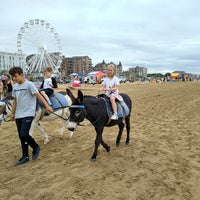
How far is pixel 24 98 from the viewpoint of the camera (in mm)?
4625

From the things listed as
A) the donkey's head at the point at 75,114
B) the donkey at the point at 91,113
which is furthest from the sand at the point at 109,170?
the donkey's head at the point at 75,114

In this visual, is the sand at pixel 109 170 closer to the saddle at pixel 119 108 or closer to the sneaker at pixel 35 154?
the sneaker at pixel 35 154

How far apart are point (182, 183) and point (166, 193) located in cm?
49

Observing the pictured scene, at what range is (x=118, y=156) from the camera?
517 centimetres

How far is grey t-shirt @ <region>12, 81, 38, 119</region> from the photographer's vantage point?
4.61 metres

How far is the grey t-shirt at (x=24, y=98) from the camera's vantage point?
181 inches

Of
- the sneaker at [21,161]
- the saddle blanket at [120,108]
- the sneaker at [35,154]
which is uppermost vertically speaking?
the saddle blanket at [120,108]

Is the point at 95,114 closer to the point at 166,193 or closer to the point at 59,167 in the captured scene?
the point at 59,167

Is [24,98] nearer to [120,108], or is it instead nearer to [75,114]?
[75,114]

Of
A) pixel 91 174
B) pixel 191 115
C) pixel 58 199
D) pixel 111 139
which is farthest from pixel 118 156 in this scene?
pixel 191 115

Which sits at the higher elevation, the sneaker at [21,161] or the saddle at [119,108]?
the saddle at [119,108]

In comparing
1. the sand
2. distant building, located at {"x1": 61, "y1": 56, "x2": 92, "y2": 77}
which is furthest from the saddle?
distant building, located at {"x1": 61, "y1": 56, "x2": 92, "y2": 77}

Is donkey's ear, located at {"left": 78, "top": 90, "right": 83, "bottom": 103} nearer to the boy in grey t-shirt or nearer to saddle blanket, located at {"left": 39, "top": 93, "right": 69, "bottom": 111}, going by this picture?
the boy in grey t-shirt

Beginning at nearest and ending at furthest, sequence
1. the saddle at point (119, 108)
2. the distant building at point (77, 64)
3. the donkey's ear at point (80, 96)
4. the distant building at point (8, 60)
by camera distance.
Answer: the donkey's ear at point (80, 96)
the saddle at point (119, 108)
the distant building at point (8, 60)
the distant building at point (77, 64)
